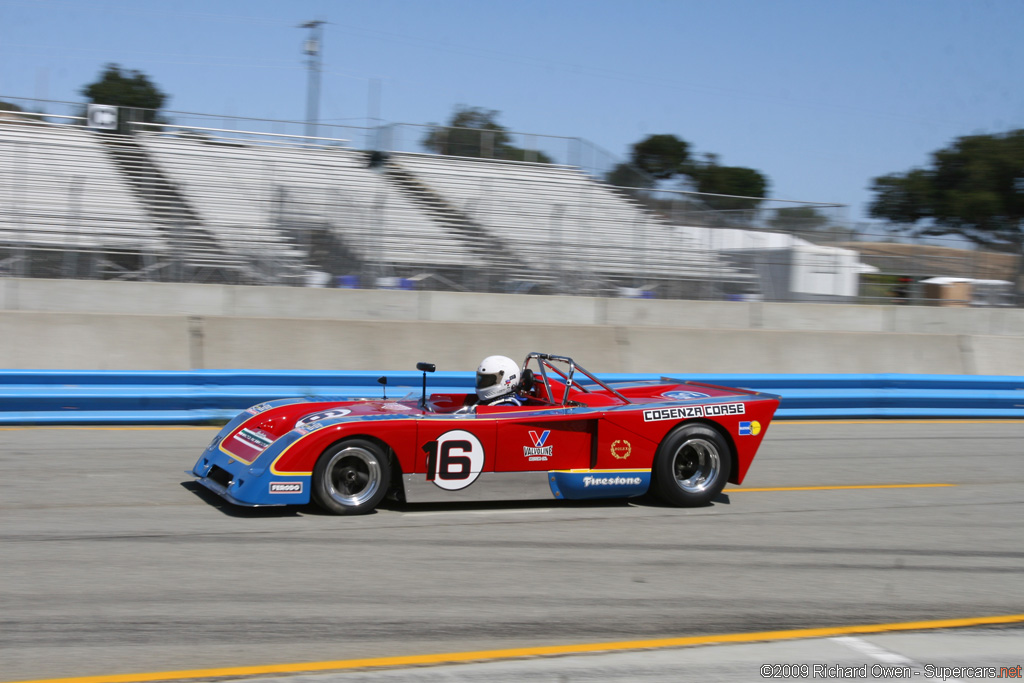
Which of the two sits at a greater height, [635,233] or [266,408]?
[635,233]

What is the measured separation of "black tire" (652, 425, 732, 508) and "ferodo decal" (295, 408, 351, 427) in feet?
8.13

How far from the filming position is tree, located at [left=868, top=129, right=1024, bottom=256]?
4128cm

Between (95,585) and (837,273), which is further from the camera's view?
(837,273)

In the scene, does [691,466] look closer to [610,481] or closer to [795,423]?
[610,481]

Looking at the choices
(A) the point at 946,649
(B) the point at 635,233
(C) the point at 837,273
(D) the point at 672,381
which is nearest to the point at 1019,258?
(C) the point at 837,273

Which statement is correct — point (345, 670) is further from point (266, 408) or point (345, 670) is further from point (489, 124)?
point (489, 124)

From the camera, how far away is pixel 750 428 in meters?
7.67

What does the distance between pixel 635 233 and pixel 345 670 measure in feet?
48.9

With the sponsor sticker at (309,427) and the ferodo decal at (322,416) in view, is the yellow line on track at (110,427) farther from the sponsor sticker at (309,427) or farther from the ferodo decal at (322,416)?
the sponsor sticker at (309,427)

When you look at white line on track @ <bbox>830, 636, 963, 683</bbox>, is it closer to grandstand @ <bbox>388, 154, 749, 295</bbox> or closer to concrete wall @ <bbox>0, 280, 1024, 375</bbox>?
concrete wall @ <bbox>0, 280, 1024, 375</bbox>

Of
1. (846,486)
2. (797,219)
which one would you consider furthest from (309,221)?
(846,486)

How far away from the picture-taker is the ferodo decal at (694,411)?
737cm

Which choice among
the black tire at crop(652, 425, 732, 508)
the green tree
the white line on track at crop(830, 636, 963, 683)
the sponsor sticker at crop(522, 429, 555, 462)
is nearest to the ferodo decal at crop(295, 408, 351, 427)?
the sponsor sticker at crop(522, 429, 555, 462)

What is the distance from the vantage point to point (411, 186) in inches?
813
